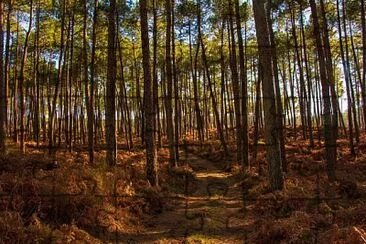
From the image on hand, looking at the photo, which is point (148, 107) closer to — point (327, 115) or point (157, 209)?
point (157, 209)

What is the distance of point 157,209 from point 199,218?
3.77ft

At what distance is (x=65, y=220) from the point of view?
A: 7938 mm

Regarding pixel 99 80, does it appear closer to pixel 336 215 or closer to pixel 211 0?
pixel 211 0

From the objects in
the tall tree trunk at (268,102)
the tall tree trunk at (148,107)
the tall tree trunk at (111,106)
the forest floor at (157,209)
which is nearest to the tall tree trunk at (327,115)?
the forest floor at (157,209)

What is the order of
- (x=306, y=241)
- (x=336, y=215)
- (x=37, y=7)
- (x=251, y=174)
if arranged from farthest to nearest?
(x=37, y=7), (x=251, y=174), (x=336, y=215), (x=306, y=241)

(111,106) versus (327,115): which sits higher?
(111,106)

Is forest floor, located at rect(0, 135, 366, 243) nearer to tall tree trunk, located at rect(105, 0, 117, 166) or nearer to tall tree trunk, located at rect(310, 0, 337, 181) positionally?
tall tree trunk, located at rect(310, 0, 337, 181)

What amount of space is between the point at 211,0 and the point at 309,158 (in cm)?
1044

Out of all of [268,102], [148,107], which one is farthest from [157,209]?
[268,102]

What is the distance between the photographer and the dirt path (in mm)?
8406

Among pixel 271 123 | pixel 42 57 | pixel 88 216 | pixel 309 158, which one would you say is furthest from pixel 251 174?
pixel 42 57

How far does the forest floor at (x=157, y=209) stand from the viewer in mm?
7312

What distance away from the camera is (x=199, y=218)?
995cm

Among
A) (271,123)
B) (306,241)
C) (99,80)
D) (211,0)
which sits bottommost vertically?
(306,241)
